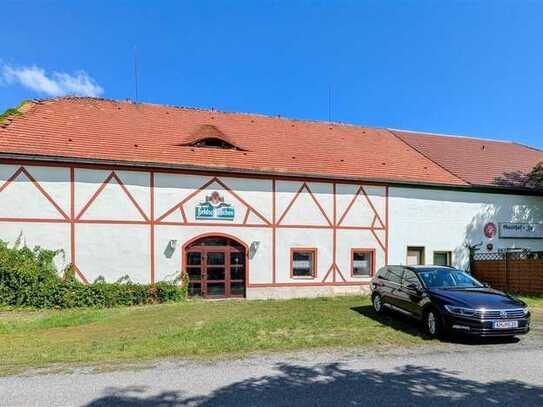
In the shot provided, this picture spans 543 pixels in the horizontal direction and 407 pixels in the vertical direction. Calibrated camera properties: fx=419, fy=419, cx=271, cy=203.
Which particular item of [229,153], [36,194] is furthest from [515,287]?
[36,194]

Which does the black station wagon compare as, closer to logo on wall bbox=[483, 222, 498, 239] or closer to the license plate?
the license plate

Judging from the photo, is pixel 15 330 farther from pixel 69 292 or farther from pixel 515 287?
pixel 515 287

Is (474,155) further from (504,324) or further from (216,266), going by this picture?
(504,324)

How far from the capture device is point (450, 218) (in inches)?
706

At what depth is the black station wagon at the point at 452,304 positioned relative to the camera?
774 cm

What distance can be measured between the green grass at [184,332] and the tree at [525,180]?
34.9 ft

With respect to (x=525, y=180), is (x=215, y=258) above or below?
below

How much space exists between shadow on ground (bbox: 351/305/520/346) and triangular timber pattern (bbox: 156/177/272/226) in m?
5.13

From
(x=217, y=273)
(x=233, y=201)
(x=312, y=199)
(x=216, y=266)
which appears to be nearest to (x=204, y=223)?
(x=233, y=201)

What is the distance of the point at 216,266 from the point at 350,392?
10.6m

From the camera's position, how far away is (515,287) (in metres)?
16.1

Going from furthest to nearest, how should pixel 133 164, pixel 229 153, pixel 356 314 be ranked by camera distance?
pixel 229 153, pixel 133 164, pixel 356 314

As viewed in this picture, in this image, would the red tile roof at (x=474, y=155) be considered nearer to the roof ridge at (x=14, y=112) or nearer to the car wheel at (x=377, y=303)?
the car wheel at (x=377, y=303)

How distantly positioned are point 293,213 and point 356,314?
18.8 ft
